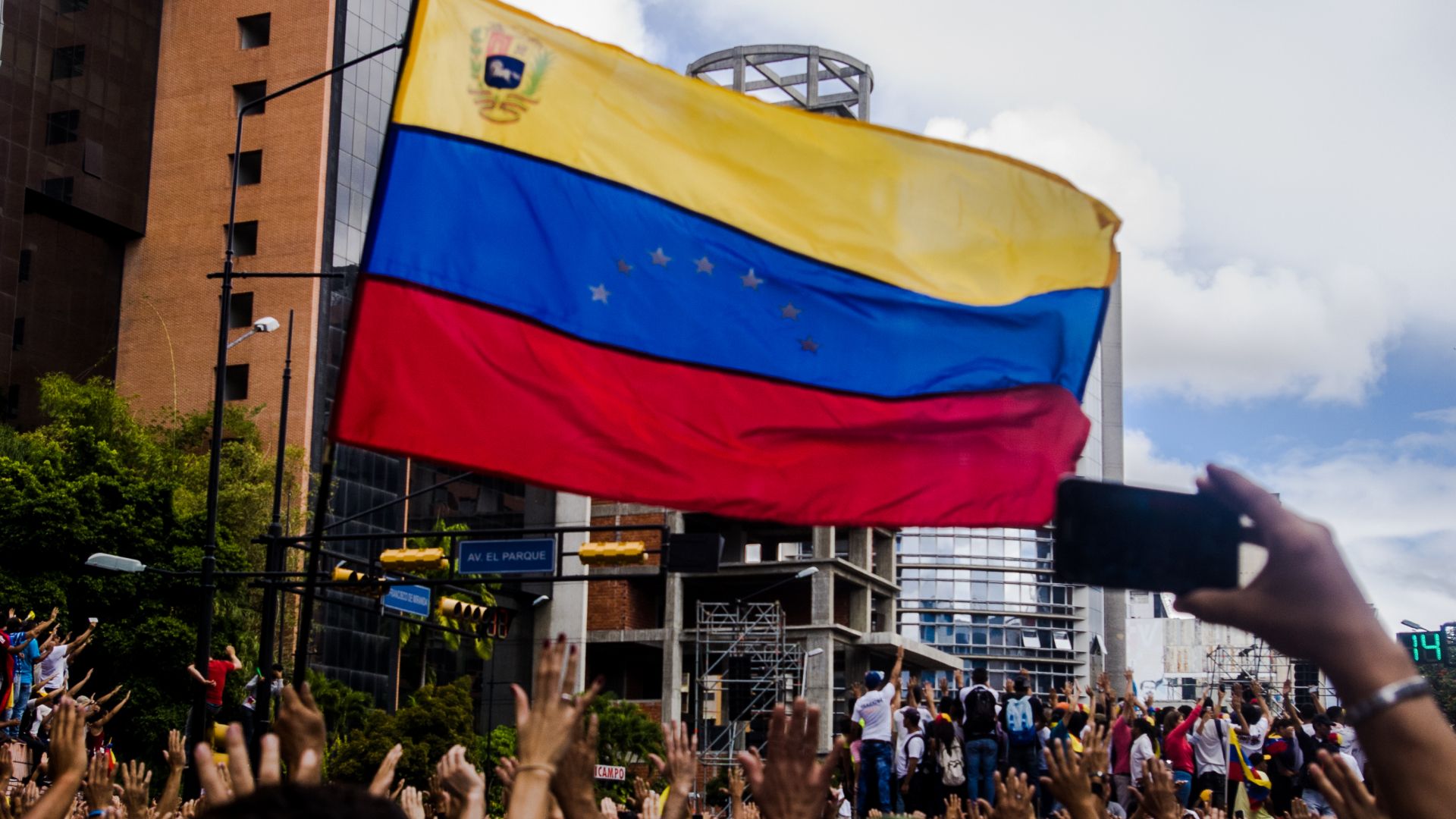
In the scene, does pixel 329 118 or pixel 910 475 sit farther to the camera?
pixel 329 118

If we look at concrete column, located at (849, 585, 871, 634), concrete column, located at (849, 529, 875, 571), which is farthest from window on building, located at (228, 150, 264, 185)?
concrete column, located at (849, 585, 871, 634)

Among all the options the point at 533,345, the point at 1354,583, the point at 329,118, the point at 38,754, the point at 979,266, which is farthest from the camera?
the point at 329,118

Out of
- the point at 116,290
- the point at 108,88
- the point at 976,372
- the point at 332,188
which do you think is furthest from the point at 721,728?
the point at 976,372

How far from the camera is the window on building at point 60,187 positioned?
57.5 m

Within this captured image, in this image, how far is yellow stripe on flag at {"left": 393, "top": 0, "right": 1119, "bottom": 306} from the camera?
8.55 m

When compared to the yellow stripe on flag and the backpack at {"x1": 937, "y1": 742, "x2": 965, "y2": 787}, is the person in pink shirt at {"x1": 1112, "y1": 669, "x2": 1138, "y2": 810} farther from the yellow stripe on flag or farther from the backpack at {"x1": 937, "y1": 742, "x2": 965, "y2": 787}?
the yellow stripe on flag

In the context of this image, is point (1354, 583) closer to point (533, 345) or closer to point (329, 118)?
point (533, 345)

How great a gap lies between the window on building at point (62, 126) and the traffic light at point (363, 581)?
41523 millimetres

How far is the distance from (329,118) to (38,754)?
140 feet

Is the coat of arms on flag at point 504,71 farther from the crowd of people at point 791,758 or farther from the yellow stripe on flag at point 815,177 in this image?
the crowd of people at point 791,758

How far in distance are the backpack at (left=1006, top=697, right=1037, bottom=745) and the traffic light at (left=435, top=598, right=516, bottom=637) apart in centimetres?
809

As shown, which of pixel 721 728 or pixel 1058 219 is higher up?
pixel 1058 219

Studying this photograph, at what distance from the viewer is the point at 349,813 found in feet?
7.68

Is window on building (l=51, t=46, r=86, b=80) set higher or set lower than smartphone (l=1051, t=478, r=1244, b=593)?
higher
